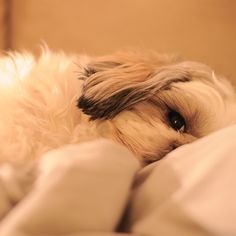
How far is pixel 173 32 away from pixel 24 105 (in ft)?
2.38

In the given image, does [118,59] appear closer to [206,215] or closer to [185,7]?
[185,7]

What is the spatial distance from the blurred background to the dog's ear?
1.52 ft

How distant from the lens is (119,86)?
1047 mm

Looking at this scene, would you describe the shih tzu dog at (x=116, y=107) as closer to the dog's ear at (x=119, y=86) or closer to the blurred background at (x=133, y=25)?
the dog's ear at (x=119, y=86)

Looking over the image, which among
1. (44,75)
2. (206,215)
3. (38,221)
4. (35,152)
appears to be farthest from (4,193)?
(44,75)

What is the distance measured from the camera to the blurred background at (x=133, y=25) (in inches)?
60.4

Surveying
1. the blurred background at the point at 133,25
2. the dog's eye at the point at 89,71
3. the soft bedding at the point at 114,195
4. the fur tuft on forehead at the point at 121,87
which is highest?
the blurred background at the point at 133,25

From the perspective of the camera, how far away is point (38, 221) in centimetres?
45

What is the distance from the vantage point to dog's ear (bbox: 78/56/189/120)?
1.01 metres

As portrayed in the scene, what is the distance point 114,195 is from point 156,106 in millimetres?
525

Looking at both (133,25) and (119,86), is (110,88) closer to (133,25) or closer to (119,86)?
(119,86)

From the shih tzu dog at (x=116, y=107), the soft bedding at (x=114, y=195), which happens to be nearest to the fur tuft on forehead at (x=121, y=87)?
the shih tzu dog at (x=116, y=107)

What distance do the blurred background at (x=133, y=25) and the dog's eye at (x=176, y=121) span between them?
0.55 metres

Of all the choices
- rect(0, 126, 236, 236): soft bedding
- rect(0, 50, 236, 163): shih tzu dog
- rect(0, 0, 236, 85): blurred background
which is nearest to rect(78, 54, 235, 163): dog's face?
rect(0, 50, 236, 163): shih tzu dog
